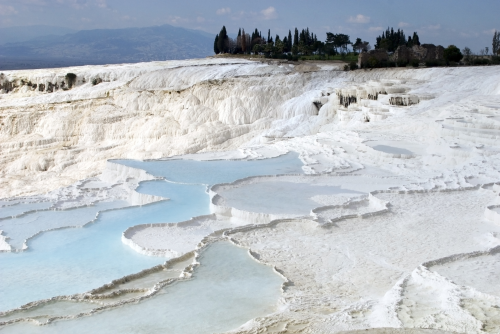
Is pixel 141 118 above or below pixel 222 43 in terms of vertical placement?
below

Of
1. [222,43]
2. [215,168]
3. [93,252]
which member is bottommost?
[93,252]

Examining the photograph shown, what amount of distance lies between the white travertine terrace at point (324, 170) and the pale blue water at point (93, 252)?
30 cm

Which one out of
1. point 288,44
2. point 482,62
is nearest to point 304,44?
point 288,44

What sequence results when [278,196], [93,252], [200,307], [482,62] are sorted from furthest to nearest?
[482,62] → [278,196] → [93,252] → [200,307]

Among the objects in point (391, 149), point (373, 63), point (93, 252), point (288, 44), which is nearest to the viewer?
point (93, 252)

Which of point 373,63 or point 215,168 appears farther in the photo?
point 373,63

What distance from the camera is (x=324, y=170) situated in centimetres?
920

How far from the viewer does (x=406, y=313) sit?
12.3 ft

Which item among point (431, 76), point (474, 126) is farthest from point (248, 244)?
point (431, 76)

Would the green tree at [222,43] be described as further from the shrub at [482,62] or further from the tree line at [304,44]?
the shrub at [482,62]

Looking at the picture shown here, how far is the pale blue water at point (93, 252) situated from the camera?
17.0 feet

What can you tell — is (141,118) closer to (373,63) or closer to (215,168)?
(373,63)

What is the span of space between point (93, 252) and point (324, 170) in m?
4.25

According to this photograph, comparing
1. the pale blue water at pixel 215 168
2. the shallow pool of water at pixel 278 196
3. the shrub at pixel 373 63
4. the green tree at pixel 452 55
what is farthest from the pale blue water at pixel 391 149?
the green tree at pixel 452 55
